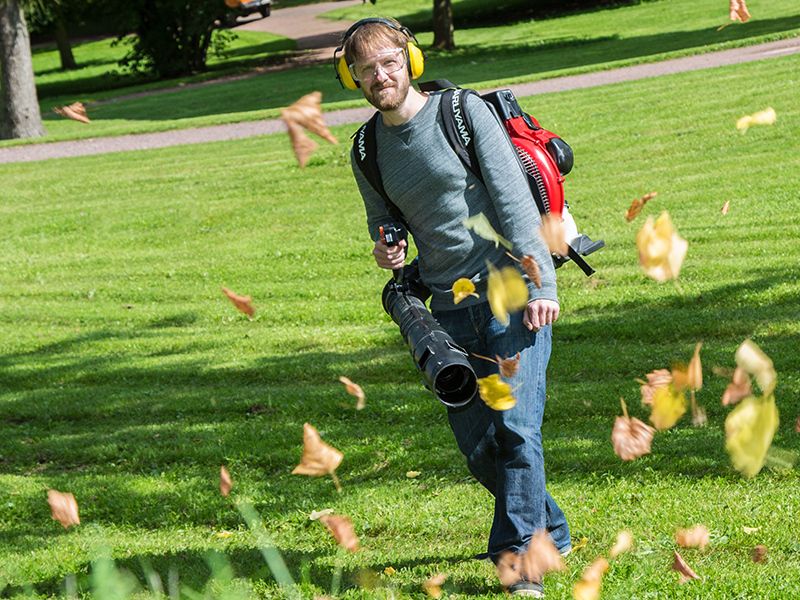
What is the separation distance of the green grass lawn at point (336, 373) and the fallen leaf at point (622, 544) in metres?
0.04

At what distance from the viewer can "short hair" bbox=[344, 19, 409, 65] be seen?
11.8 feet

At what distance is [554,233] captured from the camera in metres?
3.77

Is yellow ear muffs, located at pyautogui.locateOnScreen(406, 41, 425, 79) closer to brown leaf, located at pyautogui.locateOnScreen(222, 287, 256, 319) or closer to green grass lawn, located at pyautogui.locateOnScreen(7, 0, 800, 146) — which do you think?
brown leaf, located at pyautogui.locateOnScreen(222, 287, 256, 319)

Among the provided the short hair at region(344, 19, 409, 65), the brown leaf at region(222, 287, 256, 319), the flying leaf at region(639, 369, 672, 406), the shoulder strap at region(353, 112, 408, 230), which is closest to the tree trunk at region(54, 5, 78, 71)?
the brown leaf at region(222, 287, 256, 319)

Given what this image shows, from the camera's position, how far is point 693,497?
184 inches

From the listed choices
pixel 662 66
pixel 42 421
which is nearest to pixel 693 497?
pixel 42 421

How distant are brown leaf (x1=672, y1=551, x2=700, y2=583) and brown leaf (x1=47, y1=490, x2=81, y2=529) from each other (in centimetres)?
260

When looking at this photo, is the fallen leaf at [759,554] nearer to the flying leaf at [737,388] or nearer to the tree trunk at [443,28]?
the flying leaf at [737,388]

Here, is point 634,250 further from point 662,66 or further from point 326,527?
point 662,66

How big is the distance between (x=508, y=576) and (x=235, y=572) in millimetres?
1093

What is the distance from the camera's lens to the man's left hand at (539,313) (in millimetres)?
3646

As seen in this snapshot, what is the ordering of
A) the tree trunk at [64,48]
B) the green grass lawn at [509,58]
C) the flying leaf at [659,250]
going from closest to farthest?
the flying leaf at [659,250], the green grass lawn at [509,58], the tree trunk at [64,48]

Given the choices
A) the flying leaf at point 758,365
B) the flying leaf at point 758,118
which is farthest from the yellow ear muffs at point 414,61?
the flying leaf at point 758,365

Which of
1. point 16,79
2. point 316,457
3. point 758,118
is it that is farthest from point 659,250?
point 16,79
